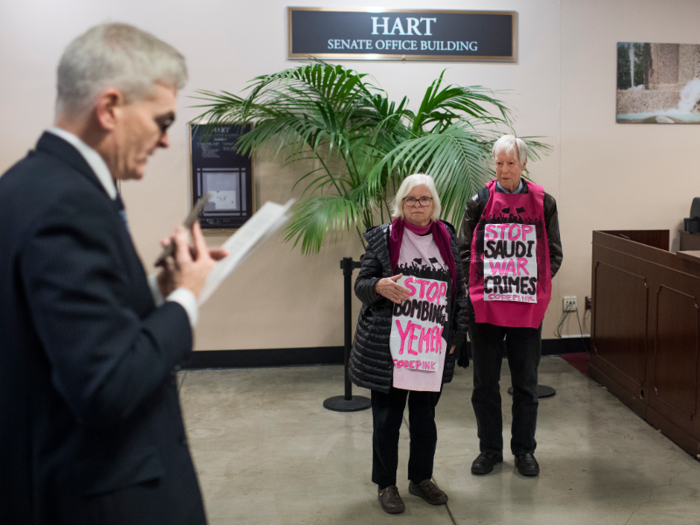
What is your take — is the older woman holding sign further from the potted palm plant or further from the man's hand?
the man's hand

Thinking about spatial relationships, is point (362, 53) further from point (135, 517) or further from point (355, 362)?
point (135, 517)

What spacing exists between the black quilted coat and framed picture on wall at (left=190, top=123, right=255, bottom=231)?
2144 millimetres

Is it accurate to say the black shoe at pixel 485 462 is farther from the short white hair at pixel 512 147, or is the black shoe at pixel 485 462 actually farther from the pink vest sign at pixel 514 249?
the short white hair at pixel 512 147

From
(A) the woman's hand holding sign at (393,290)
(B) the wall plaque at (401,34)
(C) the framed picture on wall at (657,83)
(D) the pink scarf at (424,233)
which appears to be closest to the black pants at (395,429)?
(A) the woman's hand holding sign at (393,290)

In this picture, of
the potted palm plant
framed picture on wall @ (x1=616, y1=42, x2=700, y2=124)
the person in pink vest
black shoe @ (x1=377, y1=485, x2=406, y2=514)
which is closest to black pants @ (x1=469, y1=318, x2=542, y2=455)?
the person in pink vest

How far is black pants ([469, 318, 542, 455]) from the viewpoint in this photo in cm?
295

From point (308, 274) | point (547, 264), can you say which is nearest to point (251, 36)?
point (308, 274)

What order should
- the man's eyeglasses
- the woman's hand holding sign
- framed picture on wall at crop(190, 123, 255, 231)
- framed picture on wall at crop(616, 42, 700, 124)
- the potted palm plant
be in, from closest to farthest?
the woman's hand holding sign → the man's eyeglasses → the potted palm plant → framed picture on wall at crop(190, 123, 255, 231) → framed picture on wall at crop(616, 42, 700, 124)

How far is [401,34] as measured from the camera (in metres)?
4.64

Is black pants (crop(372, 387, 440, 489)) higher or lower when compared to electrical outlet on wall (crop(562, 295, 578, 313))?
lower

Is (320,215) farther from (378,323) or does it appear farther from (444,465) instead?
(444,465)

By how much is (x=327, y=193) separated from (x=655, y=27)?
8.78 feet

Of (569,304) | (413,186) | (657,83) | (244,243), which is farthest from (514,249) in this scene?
(657,83)

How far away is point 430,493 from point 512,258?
1.08m
